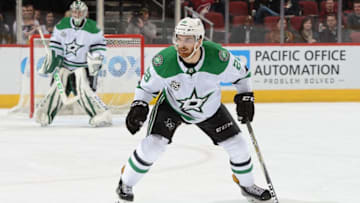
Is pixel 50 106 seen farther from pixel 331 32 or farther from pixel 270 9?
pixel 331 32

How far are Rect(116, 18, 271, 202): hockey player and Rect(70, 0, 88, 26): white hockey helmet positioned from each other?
3524 millimetres

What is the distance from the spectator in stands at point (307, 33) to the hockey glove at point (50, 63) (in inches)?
142

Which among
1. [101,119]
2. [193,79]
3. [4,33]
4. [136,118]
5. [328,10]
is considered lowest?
[101,119]

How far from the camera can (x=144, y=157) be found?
2717 millimetres

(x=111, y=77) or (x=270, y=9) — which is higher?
(x=270, y=9)

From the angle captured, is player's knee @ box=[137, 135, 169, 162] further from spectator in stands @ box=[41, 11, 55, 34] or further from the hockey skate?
spectator in stands @ box=[41, 11, 55, 34]

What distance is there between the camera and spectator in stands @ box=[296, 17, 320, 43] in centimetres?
880

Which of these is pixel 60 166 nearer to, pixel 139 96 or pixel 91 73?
pixel 139 96

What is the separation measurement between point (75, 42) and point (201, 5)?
292 centimetres

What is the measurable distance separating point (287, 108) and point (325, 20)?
1.62 m

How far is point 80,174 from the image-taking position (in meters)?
3.72

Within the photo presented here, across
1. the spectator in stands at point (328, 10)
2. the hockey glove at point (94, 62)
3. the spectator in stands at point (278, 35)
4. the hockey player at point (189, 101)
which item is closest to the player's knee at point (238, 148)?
the hockey player at point (189, 101)

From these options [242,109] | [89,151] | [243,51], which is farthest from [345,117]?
[242,109]

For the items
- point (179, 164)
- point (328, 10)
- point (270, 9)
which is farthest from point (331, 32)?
point (179, 164)
